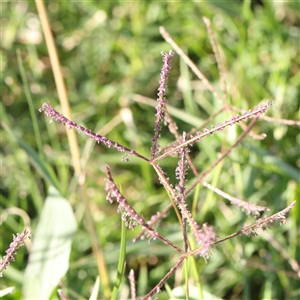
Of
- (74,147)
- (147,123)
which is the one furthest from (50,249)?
(147,123)

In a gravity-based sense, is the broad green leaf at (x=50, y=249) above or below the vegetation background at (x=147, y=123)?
below

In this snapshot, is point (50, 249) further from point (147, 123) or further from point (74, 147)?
point (147, 123)

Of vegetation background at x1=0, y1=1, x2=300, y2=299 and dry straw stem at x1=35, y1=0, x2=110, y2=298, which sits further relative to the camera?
vegetation background at x1=0, y1=1, x2=300, y2=299

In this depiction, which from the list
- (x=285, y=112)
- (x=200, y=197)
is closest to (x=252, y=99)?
Answer: (x=285, y=112)

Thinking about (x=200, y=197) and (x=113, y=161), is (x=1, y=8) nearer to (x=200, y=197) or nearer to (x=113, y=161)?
(x=113, y=161)

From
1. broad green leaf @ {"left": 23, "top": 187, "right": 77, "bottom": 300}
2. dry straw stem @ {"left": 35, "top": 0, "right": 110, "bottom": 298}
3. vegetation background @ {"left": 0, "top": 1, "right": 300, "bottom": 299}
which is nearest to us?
broad green leaf @ {"left": 23, "top": 187, "right": 77, "bottom": 300}

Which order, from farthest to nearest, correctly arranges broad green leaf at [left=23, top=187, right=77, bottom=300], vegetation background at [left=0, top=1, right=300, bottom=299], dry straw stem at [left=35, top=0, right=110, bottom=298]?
1. vegetation background at [left=0, top=1, right=300, bottom=299]
2. dry straw stem at [left=35, top=0, right=110, bottom=298]
3. broad green leaf at [left=23, top=187, right=77, bottom=300]

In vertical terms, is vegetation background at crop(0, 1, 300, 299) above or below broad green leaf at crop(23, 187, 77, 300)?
above
